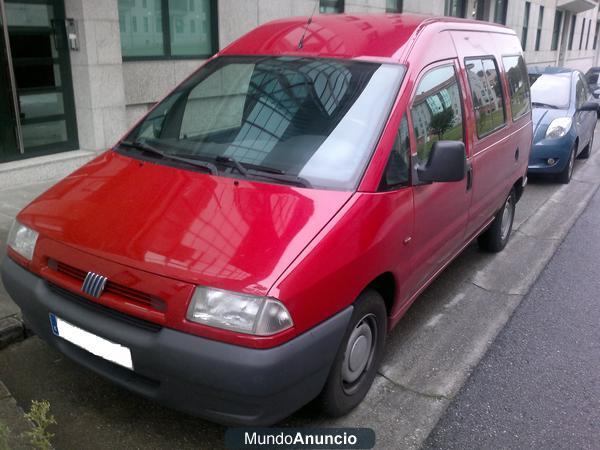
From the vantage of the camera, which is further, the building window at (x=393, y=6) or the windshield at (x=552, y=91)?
the building window at (x=393, y=6)

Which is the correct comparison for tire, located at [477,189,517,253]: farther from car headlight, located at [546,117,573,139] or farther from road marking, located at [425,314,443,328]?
car headlight, located at [546,117,573,139]

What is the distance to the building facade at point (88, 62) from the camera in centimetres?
640

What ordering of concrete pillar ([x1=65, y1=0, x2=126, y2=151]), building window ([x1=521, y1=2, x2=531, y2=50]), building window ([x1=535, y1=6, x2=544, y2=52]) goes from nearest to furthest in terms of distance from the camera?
concrete pillar ([x1=65, y1=0, x2=126, y2=151]) < building window ([x1=521, y1=2, x2=531, y2=50]) < building window ([x1=535, y1=6, x2=544, y2=52])

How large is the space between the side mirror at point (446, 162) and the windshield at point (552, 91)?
6.34 m

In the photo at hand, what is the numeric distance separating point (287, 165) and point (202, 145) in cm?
62

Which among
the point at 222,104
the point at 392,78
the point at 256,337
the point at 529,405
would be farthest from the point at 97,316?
the point at 529,405

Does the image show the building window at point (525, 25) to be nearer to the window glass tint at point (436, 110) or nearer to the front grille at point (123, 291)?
the window glass tint at point (436, 110)

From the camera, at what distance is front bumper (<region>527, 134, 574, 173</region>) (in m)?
8.05

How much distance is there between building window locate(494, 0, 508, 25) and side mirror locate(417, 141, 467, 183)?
19.8 m

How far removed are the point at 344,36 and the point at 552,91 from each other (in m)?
6.50

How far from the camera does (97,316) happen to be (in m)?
2.57

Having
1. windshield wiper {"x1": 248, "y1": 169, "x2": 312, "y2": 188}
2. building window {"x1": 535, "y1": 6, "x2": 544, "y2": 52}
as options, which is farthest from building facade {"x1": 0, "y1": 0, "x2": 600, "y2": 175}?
building window {"x1": 535, "y1": 6, "x2": 544, "y2": 52}

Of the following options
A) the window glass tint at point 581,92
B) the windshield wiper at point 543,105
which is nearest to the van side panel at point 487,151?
the windshield wiper at point 543,105

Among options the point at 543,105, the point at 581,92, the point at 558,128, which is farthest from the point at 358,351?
the point at 581,92
